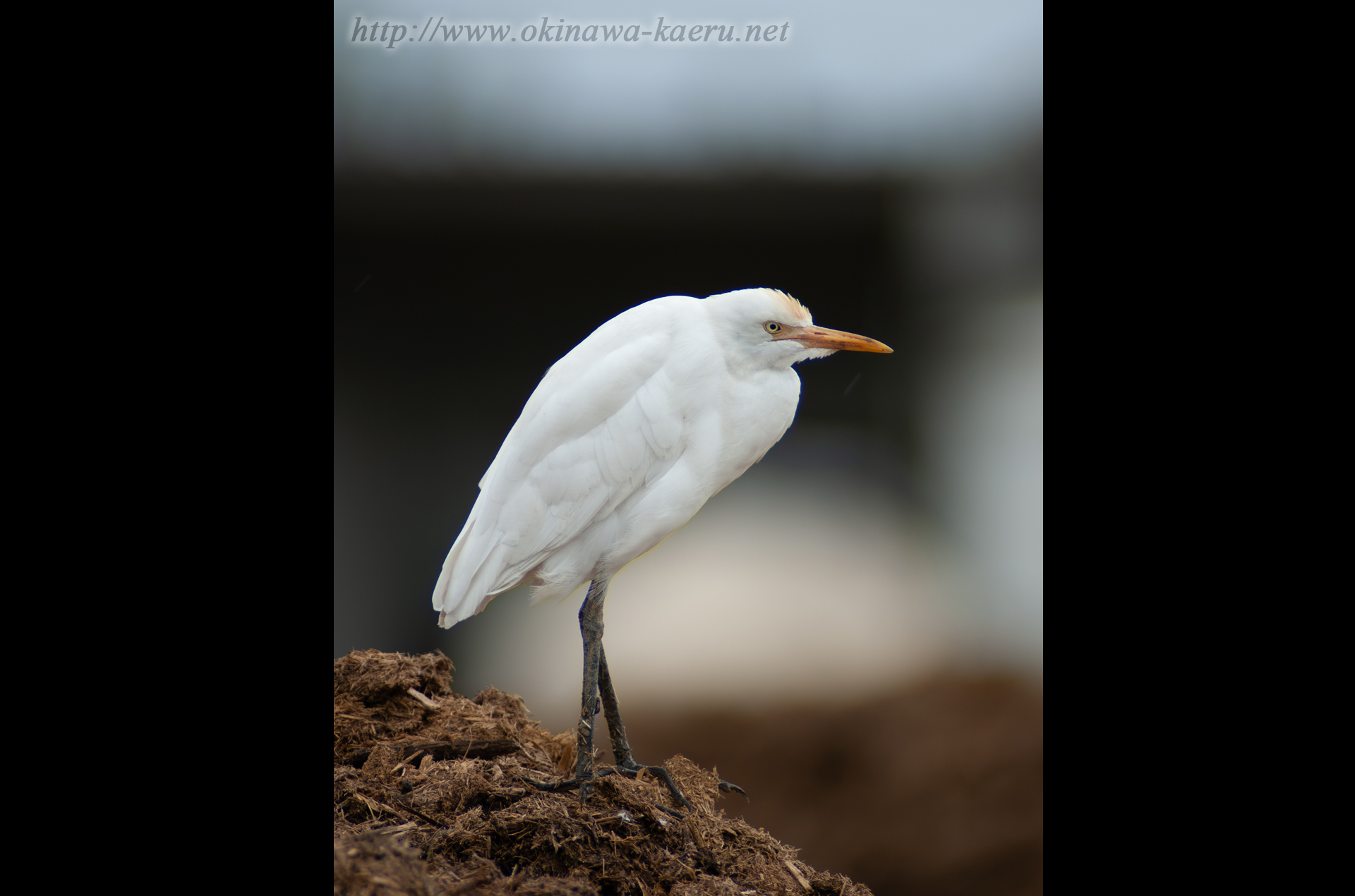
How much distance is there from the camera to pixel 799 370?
2.28 m

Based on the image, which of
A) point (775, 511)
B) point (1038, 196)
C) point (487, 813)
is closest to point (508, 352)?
point (775, 511)

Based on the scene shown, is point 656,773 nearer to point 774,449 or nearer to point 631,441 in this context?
point 631,441

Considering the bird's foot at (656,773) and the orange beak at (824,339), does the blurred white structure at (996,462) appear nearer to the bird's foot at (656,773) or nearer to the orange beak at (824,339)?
the orange beak at (824,339)

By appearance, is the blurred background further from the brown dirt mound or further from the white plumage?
the white plumage

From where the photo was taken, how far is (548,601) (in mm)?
1552

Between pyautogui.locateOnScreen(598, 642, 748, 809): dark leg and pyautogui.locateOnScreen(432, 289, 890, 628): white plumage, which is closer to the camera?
pyautogui.locateOnScreen(432, 289, 890, 628): white plumage

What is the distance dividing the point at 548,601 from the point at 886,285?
143cm

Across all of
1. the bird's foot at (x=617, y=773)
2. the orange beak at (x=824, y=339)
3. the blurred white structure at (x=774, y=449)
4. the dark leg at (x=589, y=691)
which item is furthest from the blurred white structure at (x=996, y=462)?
the dark leg at (x=589, y=691)

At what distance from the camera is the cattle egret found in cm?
141

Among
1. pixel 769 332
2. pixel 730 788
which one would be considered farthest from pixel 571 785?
pixel 769 332

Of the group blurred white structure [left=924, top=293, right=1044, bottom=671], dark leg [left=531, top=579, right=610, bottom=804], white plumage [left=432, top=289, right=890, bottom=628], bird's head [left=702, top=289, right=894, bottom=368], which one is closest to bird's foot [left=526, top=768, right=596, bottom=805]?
dark leg [left=531, top=579, right=610, bottom=804]

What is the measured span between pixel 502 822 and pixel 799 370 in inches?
57.5

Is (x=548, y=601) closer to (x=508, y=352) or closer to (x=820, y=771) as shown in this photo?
(x=508, y=352)

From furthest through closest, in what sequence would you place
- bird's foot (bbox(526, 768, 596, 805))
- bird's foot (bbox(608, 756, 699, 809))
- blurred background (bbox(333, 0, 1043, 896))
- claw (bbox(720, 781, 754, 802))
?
blurred background (bbox(333, 0, 1043, 896))
claw (bbox(720, 781, 754, 802))
bird's foot (bbox(608, 756, 699, 809))
bird's foot (bbox(526, 768, 596, 805))
